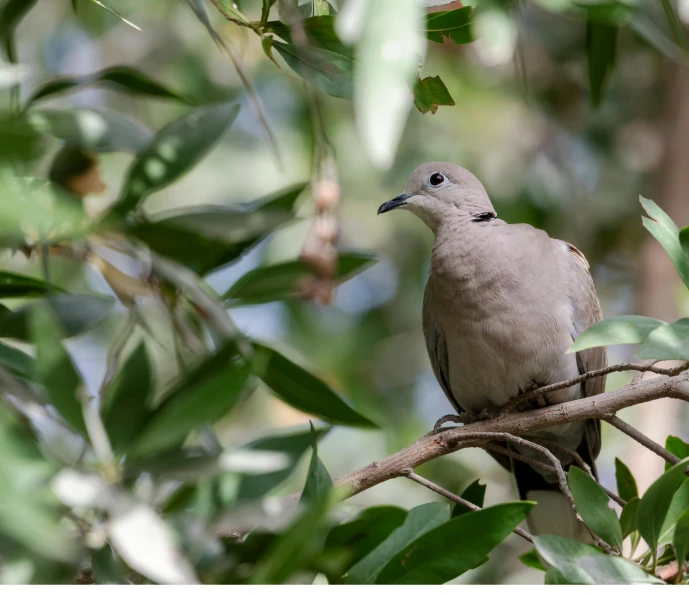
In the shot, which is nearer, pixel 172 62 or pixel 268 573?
pixel 268 573

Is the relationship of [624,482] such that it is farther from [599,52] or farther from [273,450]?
[273,450]

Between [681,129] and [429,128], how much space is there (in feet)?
4.43

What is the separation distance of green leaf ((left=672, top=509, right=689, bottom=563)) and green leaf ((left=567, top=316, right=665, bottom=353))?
296 millimetres

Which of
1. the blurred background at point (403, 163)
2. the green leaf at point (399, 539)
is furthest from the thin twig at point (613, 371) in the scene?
the blurred background at point (403, 163)

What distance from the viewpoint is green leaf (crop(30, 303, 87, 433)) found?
0.96 metres

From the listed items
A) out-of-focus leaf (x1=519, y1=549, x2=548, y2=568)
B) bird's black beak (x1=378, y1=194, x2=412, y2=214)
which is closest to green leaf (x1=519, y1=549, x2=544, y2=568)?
out-of-focus leaf (x1=519, y1=549, x2=548, y2=568)

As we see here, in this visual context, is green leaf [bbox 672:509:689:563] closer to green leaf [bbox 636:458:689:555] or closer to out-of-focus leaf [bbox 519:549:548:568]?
green leaf [bbox 636:458:689:555]

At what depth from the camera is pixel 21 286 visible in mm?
1320

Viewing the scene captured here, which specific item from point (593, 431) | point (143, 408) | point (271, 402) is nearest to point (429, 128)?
point (271, 402)

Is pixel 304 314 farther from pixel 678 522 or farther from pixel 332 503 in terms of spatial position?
pixel 332 503

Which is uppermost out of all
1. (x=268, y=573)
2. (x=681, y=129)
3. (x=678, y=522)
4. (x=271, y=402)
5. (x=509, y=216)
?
(x=268, y=573)

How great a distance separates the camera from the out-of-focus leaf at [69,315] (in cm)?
125

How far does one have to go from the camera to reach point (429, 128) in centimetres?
512

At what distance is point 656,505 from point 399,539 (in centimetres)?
43
